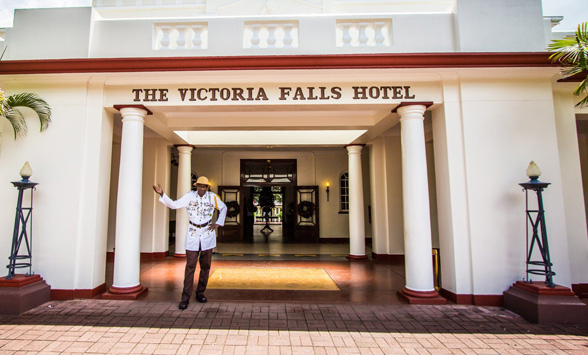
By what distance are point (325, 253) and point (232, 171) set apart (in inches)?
203

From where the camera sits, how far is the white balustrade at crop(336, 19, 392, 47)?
5.11 metres

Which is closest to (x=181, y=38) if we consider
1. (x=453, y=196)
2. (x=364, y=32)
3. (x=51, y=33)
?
(x=51, y=33)

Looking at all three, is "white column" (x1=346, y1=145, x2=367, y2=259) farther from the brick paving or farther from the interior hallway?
the brick paving

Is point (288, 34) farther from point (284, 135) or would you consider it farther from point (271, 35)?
point (284, 135)

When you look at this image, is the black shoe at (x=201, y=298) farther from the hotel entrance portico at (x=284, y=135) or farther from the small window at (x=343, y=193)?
the small window at (x=343, y=193)

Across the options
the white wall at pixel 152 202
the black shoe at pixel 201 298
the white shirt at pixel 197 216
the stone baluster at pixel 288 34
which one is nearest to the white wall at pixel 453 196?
the stone baluster at pixel 288 34

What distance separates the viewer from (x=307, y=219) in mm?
12344

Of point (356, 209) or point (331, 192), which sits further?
point (331, 192)

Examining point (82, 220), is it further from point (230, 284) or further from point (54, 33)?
point (54, 33)

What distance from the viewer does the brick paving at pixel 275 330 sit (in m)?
3.28

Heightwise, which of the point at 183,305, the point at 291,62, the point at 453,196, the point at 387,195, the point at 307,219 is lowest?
the point at 183,305

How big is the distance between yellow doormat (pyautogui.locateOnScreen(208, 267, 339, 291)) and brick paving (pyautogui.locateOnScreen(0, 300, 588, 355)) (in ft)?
3.53

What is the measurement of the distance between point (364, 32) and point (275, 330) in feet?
15.5

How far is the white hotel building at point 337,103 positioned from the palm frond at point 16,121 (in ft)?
0.46
